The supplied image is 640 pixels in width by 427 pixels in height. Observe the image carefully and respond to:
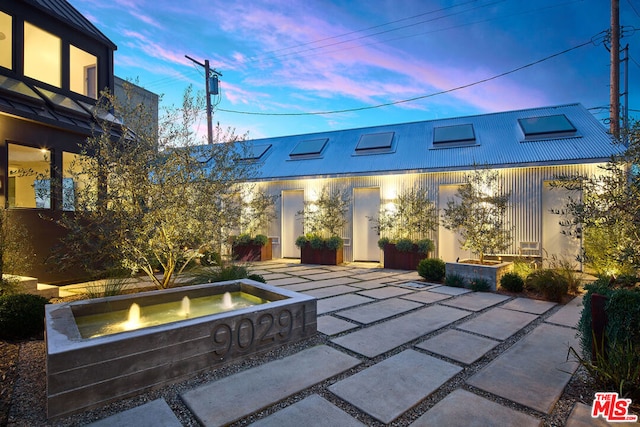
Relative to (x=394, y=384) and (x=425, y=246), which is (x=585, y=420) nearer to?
(x=394, y=384)

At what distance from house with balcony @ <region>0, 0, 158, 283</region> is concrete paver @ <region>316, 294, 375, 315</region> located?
13.9ft

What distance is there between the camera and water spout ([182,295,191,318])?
3726 mm

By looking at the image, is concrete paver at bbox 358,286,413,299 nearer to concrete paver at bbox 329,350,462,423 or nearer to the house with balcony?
concrete paver at bbox 329,350,462,423

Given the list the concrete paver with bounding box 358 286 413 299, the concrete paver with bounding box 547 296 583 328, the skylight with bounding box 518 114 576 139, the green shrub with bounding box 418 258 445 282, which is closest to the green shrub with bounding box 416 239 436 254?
the green shrub with bounding box 418 258 445 282

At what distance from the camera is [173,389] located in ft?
7.88

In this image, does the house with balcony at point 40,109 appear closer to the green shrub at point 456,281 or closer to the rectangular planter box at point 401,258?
the green shrub at point 456,281

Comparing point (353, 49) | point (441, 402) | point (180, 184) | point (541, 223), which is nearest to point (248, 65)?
point (353, 49)

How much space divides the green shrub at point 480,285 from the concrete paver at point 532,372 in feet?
8.77

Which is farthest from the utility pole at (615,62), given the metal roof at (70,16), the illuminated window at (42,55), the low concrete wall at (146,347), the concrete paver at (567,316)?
the illuminated window at (42,55)

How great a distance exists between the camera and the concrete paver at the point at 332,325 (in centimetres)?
377

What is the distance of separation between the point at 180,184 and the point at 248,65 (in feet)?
41.0

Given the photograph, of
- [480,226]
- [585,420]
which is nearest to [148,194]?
[585,420]

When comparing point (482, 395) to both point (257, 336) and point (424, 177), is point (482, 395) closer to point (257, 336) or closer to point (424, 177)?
point (257, 336)

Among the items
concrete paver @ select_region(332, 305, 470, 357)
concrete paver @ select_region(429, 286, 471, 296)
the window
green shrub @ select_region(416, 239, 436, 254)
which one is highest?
the window
